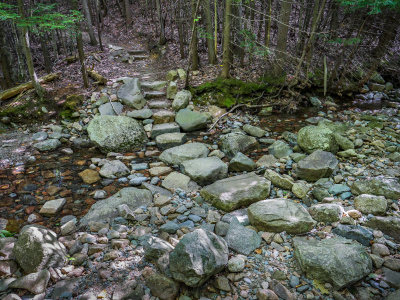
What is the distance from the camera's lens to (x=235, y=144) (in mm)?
5922

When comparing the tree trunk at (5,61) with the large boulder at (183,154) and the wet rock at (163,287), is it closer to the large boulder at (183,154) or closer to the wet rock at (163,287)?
the large boulder at (183,154)

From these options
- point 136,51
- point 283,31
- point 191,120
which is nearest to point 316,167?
point 191,120

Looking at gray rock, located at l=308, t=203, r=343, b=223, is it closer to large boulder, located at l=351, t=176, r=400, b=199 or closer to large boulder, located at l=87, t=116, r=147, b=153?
large boulder, located at l=351, t=176, r=400, b=199

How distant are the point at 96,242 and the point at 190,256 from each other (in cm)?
151

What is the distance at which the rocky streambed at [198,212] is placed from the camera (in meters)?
2.42

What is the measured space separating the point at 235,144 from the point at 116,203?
3.16 m

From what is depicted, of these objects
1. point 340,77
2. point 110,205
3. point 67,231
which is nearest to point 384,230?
point 110,205

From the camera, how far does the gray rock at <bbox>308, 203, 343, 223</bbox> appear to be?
10.3 feet

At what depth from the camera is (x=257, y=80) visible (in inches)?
341

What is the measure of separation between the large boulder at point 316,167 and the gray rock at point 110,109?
18.6ft

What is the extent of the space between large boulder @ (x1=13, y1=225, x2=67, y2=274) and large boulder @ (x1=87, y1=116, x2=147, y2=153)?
3577 millimetres

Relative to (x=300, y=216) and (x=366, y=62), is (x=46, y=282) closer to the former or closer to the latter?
(x=300, y=216)

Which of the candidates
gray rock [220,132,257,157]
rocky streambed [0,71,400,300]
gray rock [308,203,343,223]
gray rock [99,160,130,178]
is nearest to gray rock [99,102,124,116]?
rocky streambed [0,71,400,300]

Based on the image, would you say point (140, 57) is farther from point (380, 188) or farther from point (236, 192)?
point (380, 188)
